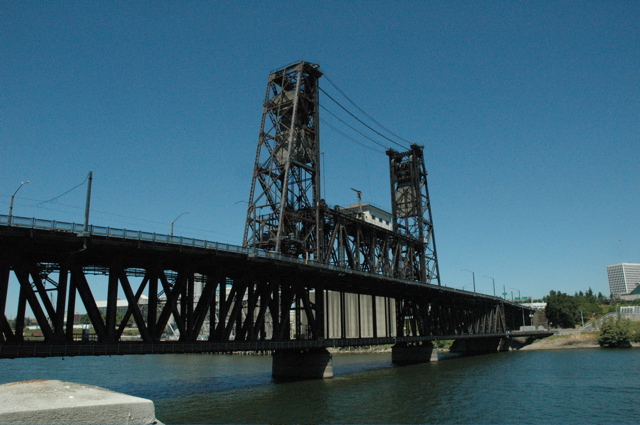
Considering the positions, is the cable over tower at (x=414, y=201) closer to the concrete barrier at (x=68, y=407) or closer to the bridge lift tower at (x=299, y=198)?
the bridge lift tower at (x=299, y=198)

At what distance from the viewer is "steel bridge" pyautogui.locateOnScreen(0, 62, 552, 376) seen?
120 ft

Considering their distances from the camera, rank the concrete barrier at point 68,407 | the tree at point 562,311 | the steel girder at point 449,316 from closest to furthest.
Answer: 1. the concrete barrier at point 68,407
2. the steel girder at point 449,316
3. the tree at point 562,311

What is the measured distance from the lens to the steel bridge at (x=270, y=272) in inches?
1442

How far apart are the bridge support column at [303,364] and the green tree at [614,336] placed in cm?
8589

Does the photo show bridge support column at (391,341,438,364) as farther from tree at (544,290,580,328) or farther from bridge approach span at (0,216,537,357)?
tree at (544,290,580,328)

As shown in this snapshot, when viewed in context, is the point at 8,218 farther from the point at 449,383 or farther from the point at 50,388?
the point at 449,383

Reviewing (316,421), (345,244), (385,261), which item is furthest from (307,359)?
(385,261)

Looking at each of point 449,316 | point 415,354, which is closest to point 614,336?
point 449,316

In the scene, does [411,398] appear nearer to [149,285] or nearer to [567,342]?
[149,285]

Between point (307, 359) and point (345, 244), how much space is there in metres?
21.8

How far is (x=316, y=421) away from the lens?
3531 cm

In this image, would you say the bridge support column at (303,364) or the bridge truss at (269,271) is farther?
the bridge support column at (303,364)

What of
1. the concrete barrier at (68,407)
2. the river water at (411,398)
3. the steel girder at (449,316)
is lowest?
the river water at (411,398)

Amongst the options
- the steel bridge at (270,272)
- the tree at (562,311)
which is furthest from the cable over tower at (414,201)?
the tree at (562,311)
